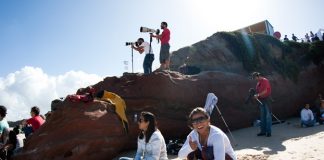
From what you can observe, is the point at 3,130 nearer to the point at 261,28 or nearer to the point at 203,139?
the point at 203,139

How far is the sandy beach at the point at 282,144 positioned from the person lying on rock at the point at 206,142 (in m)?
A: 4.41

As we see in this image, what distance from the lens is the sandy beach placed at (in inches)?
324

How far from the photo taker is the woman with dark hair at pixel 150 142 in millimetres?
5363

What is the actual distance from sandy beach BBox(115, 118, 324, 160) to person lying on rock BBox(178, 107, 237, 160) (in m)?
4.41

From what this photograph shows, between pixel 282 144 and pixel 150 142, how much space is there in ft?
18.5

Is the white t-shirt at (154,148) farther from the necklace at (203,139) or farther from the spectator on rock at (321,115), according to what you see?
the spectator on rock at (321,115)

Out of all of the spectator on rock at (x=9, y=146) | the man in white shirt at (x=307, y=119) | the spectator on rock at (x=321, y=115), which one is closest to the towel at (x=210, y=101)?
the man in white shirt at (x=307, y=119)

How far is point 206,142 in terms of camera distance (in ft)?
13.3

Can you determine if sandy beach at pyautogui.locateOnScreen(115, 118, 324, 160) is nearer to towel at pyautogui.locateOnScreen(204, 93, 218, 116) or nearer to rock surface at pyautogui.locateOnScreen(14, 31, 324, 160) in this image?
rock surface at pyautogui.locateOnScreen(14, 31, 324, 160)

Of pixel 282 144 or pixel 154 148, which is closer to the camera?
pixel 154 148

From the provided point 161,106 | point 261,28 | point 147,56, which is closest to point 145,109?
point 161,106

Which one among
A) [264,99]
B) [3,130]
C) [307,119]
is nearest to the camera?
[3,130]

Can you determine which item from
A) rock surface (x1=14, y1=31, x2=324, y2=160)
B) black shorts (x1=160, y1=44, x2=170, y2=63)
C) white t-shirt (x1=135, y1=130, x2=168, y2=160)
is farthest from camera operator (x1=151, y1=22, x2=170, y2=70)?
white t-shirt (x1=135, y1=130, x2=168, y2=160)

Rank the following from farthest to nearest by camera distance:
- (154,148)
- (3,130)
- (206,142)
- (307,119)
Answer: (307,119), (3,130), (154,148), (206,142)
